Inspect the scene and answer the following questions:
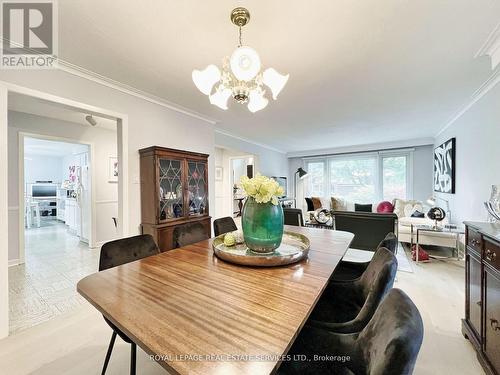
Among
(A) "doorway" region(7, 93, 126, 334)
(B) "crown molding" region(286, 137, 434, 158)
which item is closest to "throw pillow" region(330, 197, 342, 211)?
(B) "crown molding" region(286, 137, 434, 158)

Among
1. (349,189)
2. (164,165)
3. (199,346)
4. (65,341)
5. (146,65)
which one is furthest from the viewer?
(349,189)

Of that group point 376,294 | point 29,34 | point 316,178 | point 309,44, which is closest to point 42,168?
point 29,34

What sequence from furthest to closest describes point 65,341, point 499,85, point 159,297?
1. point 499,85
2. point 65,341
3. point 159,297

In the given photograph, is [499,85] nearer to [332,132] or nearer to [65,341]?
[332,132]

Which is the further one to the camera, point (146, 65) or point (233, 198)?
point (233, 198)

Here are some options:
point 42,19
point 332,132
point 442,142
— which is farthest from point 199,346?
point 442,142

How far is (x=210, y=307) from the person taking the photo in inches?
32.8

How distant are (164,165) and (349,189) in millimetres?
5797

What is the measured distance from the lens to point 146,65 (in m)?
2.11

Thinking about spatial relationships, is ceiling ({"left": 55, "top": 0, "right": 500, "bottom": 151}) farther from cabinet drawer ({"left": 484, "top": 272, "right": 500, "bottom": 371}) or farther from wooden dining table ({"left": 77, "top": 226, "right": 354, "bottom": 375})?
cabinet drawer ({"left": 484, "top": 272, "right": 500, "bottom": 371})

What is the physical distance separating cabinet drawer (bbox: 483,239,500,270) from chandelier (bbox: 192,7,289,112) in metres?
1.68

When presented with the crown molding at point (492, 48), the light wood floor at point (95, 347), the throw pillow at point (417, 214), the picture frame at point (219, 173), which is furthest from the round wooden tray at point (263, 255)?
the picture frame at point (219, 173)

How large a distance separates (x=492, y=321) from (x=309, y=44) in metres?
2.29

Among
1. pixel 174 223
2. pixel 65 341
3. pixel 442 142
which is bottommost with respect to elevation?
pixel 65 341
